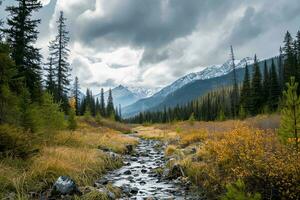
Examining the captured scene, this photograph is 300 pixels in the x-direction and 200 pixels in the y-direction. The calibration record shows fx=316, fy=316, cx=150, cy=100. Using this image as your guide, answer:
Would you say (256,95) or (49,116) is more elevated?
(256,95)

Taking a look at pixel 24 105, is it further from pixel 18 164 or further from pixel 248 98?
pixel 248 98

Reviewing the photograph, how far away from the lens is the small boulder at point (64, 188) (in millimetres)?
8992

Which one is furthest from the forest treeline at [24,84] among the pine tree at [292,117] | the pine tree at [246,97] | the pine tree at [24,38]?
the pine tree at [246,97]

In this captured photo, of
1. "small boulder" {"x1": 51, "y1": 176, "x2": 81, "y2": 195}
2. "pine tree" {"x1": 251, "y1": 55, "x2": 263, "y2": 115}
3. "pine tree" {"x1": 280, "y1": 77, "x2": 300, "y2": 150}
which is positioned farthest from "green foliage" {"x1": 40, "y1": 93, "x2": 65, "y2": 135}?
"pine tree" {"x1": 251, "y1": 55, "x2": 263, "y2": 115}

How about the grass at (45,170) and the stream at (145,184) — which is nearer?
the grass at (45,170)

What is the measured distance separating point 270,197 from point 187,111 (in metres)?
113

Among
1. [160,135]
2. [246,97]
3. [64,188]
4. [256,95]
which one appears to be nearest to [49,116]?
[64,188]

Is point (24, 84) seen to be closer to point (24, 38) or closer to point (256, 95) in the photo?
point (24, 38)

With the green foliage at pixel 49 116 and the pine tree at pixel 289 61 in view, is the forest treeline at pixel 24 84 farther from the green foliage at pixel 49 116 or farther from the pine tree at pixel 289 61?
the pine tree at pixel 289 61

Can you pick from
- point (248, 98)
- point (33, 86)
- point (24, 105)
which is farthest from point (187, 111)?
point (24, 105)

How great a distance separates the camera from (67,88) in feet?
156

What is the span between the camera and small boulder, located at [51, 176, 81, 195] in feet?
29.5

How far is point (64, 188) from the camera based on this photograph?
29.7 feet

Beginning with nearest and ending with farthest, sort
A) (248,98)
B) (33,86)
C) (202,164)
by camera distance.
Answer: (202,164) → (33,86) → (248,98)
